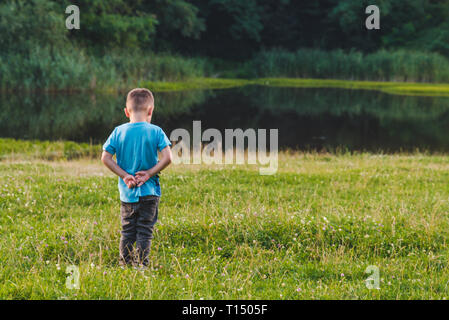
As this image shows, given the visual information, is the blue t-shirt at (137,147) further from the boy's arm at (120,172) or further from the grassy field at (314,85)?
the grassy field at (314,85)

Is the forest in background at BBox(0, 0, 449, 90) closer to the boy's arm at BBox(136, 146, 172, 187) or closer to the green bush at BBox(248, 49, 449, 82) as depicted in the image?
the green bush at BBox(248, 49, 449, 82)

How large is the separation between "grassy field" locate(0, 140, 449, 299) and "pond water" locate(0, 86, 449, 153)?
9748mm

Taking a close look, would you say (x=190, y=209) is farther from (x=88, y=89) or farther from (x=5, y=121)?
(x=88, y=89)

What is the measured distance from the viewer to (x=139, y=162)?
16.4ft

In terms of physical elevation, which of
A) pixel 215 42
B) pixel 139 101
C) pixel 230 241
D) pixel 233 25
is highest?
pixel 233 25

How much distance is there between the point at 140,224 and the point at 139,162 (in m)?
0.62

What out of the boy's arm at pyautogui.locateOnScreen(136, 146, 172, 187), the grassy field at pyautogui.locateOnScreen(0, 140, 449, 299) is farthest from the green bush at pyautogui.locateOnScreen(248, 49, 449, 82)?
the boy's arm at pyautogui.locateOnScreen(136, 146, 172, 187)

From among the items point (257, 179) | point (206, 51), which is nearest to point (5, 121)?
point (257, 179)

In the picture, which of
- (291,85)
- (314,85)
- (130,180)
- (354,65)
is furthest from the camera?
(291,85)

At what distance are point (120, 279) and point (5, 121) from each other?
21.2 meters

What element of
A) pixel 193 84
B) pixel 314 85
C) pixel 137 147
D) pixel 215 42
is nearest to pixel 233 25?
pixel 215 42

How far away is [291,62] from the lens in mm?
53719

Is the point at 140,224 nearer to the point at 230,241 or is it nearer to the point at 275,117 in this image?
the point at 230,241

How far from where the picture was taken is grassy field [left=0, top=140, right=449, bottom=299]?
4.59 meters
